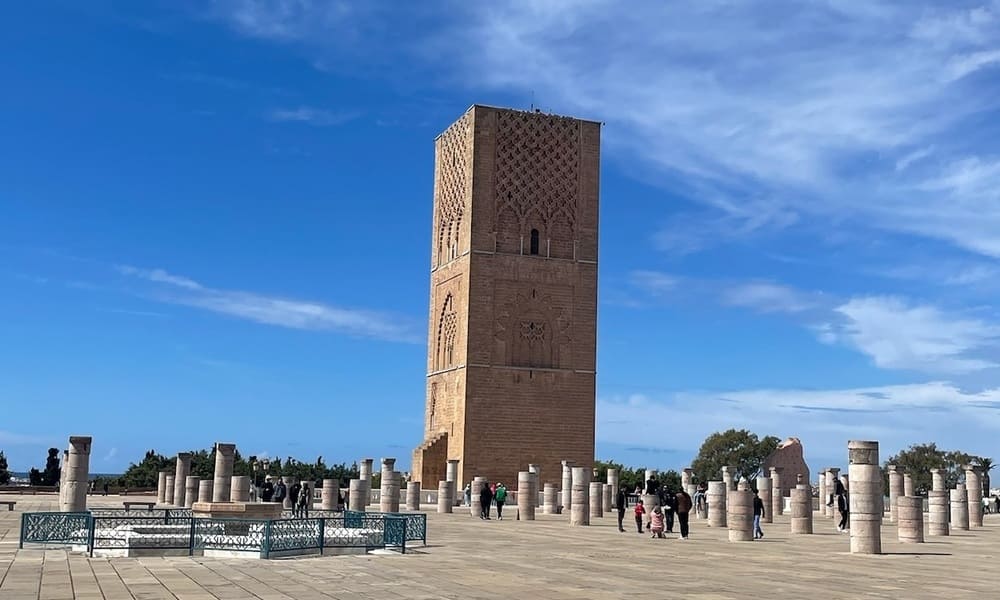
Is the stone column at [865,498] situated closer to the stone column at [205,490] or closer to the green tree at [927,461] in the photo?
the stone column at [205,490]

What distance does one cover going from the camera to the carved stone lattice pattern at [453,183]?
3881 cm

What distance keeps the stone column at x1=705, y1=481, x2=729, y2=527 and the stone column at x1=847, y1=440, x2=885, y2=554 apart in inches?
258

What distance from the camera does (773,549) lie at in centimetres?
1548

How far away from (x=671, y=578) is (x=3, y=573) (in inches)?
226

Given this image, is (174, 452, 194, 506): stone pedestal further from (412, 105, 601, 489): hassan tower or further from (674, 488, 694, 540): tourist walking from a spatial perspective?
(674, 488, 694, 540): tourist walking

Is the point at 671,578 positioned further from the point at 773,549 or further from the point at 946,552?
the point at 946,552

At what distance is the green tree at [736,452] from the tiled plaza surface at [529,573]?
131 feet

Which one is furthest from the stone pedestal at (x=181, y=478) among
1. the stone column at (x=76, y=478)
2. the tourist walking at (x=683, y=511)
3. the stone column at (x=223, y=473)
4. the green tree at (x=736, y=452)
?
the green tree at (x=736, y=452)

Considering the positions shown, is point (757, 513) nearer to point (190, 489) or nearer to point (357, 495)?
point (357, 495)

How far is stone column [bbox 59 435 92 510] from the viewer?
19969 mm

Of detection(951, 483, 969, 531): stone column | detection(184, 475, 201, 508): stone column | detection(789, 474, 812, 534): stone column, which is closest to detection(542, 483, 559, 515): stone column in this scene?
detection(184, 475, 201, 508): stone column

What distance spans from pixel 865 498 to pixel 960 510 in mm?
9470

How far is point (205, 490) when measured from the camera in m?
29.4

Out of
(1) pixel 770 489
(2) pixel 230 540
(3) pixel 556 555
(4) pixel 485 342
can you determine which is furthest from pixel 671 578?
(4) pixel 485 342
